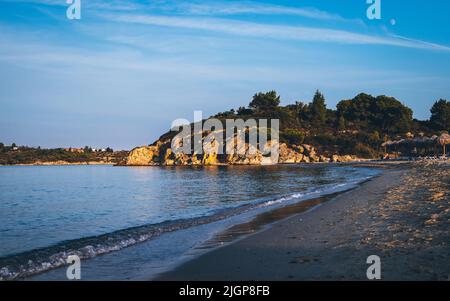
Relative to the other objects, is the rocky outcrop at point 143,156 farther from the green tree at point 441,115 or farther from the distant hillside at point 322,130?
the green tree at point 441,115

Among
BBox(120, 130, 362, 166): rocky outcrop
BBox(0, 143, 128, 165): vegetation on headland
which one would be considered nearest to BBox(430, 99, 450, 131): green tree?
BBox(120, 130, 362, 166): rocky outcrop

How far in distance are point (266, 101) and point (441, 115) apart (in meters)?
57.6

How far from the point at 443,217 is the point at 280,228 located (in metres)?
4.96

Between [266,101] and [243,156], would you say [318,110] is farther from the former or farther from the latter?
[243,156]

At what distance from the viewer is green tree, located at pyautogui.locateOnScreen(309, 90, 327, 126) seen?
452ft

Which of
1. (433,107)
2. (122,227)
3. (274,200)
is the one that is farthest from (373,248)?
(433,107)

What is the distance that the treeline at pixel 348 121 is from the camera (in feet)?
372

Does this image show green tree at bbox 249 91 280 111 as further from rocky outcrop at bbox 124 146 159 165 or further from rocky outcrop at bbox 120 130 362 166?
rocky outcrop at bbox 124 146 159 165

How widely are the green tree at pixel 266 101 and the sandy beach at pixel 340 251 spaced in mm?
129589

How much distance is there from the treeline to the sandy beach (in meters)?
102

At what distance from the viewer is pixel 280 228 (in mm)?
13062

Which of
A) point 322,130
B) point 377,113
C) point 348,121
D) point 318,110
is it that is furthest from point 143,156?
point 377,113
